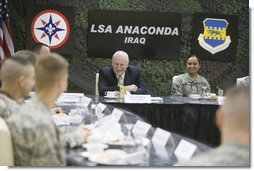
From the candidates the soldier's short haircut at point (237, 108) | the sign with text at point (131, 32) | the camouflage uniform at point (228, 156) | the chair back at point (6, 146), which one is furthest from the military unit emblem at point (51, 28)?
the camouflage uniform at point (228, 156)

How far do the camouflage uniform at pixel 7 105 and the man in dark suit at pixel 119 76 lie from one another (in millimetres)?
2454

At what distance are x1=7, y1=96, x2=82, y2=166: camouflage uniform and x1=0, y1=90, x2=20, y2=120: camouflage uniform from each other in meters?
0.31

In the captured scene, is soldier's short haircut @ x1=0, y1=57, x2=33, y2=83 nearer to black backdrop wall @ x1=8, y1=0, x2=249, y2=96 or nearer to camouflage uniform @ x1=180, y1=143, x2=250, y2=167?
camouflage uniform @ x1=180, y1=143, x2=250, y2=167

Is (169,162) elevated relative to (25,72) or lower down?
lower down

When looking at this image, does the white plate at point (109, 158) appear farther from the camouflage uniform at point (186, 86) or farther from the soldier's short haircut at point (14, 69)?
the camouflage uniform at point (186, 86)

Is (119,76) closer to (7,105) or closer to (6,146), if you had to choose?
(7,105)

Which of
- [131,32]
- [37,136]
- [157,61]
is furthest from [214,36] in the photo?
[37,136]

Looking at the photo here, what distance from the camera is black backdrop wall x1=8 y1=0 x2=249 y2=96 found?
637 centimetres

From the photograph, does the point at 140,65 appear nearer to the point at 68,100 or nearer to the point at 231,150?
the point at 68,100

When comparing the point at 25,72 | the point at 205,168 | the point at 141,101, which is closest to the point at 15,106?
the point at 25,72

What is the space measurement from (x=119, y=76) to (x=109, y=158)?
9.90 feet

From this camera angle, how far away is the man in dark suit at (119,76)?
191 inches

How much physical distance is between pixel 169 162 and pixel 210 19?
4956 mm

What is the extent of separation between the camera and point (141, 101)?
422 cm
